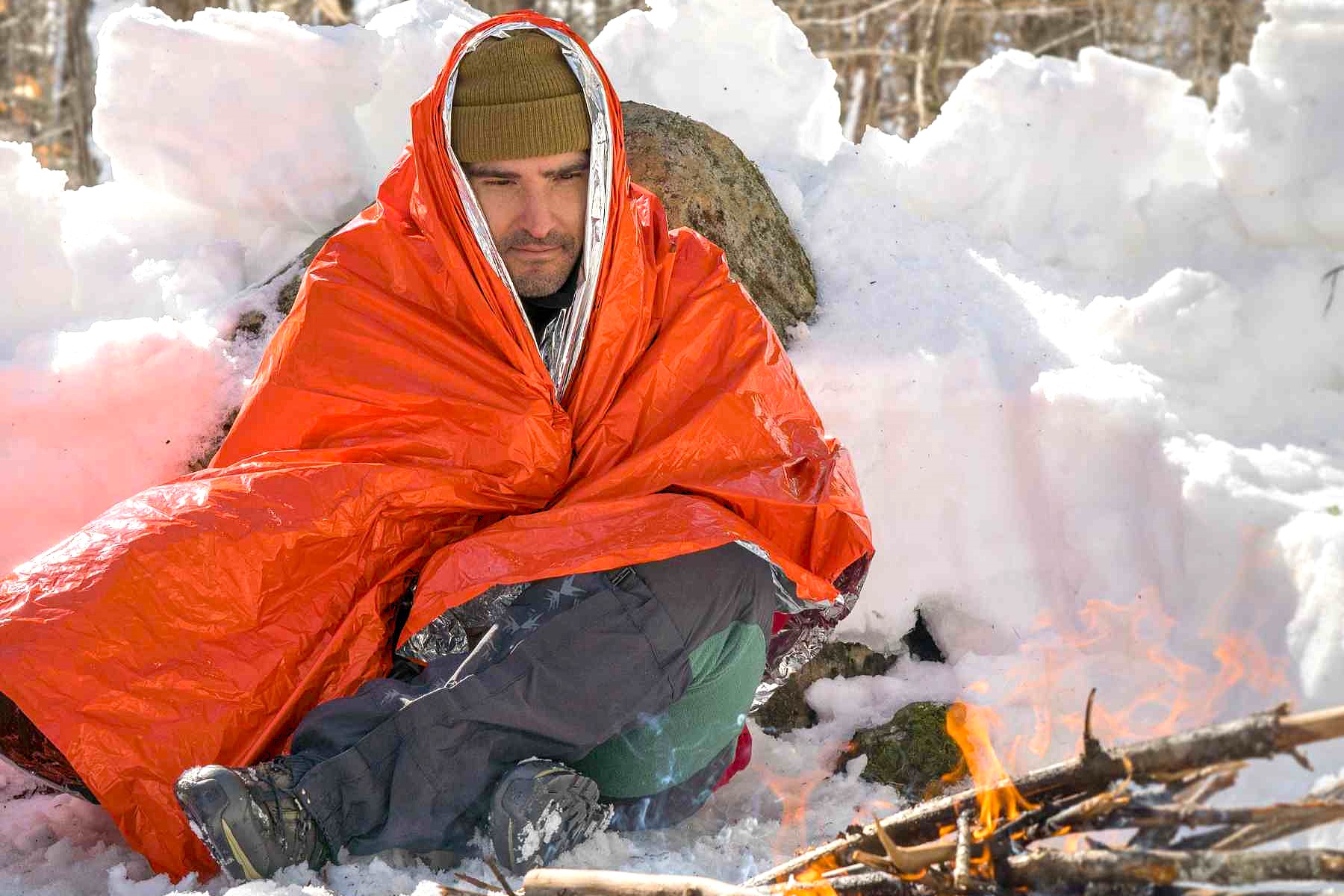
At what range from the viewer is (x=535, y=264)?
262 centimetres

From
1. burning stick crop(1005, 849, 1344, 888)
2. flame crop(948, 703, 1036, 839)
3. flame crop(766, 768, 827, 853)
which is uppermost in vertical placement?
burning stick crop(1005, 849, 1344, 888)

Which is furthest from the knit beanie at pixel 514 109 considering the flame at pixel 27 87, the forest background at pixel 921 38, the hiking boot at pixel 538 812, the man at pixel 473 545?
the flame at pixel 27 87

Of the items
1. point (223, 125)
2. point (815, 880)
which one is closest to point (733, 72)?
point (223, 125)

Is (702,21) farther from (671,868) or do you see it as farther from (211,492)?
(671,868)

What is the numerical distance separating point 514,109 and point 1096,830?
6.03 feet

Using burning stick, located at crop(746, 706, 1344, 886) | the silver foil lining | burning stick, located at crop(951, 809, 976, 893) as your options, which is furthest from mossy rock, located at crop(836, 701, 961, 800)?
burning stick, located at crop(951, 809, 976, 893)

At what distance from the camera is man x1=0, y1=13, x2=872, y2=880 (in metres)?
2.07

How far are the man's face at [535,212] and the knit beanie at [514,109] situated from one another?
3cm

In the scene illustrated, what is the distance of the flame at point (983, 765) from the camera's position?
1.47 metres

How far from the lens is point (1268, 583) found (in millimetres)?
2711

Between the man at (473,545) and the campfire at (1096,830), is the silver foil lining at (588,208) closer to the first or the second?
the man at (473,545)

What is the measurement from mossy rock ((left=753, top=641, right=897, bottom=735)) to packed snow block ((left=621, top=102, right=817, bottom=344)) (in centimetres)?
84

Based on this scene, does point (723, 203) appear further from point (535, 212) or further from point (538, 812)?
point (538, 812)

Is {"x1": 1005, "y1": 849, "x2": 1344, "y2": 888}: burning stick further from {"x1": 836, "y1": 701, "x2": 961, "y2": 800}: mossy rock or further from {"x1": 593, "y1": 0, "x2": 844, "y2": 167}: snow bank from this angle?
{"x1": 593, "y1": 0, "x2": 844, "y2": 167}: snow bank
